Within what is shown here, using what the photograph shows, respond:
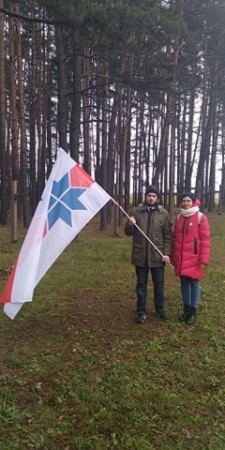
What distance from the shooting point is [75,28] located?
7902 mm

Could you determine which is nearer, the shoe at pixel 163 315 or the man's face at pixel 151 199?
the man's face at pixel 151 199

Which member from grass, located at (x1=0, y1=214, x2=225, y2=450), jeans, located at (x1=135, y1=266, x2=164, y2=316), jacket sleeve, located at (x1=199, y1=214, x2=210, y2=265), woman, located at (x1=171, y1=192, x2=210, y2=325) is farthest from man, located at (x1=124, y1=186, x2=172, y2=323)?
grass, located at (x1=0, y1=214, x2=225, y2=450)

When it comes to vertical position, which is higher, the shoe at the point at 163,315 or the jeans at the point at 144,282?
the jeans at the point at 144,282

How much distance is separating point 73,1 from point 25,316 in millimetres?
5408

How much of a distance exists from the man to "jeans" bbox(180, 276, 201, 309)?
35 centimetres

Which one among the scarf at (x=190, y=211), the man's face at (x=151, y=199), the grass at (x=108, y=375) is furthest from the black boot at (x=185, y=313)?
the man's face at (x=151, y=199)

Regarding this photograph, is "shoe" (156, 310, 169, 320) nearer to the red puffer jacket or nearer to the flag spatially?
the red puffer jacket

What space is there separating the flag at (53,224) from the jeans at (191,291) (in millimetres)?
1681

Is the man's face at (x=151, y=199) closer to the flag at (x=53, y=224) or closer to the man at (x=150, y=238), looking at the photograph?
the man at (x=150, y=238)

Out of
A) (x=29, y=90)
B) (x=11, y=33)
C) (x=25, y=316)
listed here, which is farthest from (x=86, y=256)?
(x=29, y=90)

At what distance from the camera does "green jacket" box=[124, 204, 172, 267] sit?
589 cm

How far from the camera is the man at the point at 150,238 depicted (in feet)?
19.3

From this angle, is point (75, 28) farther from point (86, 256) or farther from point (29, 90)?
point (29, 90)

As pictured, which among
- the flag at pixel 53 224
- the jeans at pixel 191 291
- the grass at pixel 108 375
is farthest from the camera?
the jeans at pixel 191 291
